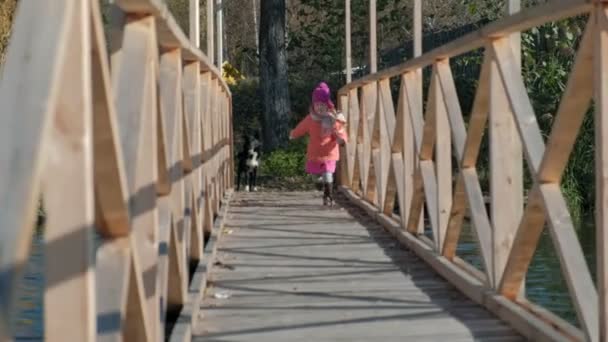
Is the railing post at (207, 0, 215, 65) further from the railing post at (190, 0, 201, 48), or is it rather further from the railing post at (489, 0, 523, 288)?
the railing post at (489, 0, 523, 288)

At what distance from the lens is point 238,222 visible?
9773 millimetres

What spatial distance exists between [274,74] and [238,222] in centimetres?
1081

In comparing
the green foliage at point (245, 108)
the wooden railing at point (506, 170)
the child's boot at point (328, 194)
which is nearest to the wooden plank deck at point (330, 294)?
the wooden railing at point (506, 170)

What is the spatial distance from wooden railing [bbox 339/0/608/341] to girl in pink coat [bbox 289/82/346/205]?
245 centimetres

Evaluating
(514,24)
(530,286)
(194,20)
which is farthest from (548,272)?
(514,24)

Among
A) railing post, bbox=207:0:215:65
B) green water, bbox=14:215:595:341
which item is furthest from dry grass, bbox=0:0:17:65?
green water, bbox=14:215:595:341

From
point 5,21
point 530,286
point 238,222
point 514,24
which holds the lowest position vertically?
point 530,286

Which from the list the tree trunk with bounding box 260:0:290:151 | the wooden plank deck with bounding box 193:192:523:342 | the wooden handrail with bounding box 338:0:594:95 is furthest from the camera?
the tree trunk with bounding box 260:0:290:151

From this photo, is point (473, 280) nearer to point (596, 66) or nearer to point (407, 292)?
point (407, 292)

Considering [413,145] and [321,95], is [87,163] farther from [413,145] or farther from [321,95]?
[321,95]

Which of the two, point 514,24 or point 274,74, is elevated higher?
point 274,74

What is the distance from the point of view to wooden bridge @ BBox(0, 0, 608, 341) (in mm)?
2143

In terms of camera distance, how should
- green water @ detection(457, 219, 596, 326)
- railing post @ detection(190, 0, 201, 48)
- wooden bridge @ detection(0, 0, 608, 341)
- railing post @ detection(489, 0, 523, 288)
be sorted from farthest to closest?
green water @ detection(457, 219, 596, 326)
railing post @ detection(190, 0, 201, 48)
railing post @ detection(489, 0, 523, 288)
wooden bridge @ detection(0, 0, 608, 341)

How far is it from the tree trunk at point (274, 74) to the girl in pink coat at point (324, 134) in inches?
341
